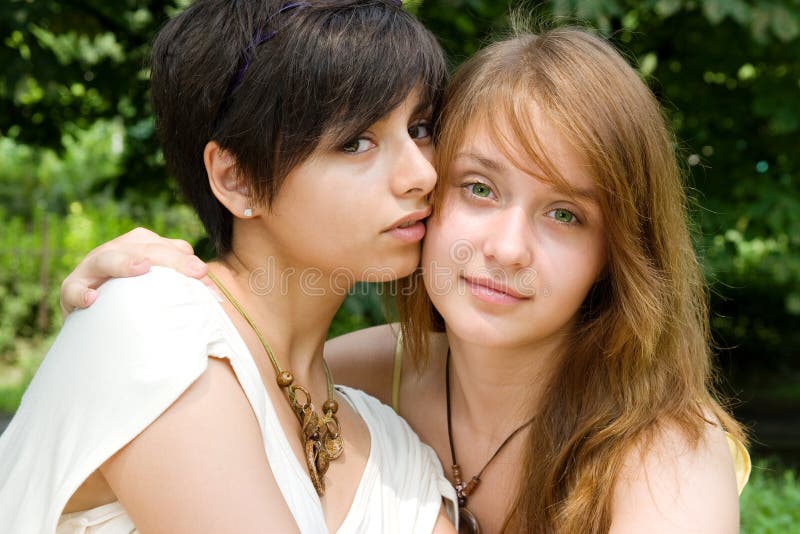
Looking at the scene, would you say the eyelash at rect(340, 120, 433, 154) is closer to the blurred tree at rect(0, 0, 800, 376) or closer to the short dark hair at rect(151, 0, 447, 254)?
the short dark hair at rect(151, 0, 447, 254)

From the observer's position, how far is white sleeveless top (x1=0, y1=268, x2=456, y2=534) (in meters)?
1.76

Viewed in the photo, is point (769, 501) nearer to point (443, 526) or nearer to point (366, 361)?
point (366, 361)

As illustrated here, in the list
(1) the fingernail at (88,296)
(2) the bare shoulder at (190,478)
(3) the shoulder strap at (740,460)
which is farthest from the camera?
(3) the shoulder strap at (740,460)

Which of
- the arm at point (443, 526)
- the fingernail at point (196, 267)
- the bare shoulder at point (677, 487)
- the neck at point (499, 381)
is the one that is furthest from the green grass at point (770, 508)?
the fingernail at point (196, 267)

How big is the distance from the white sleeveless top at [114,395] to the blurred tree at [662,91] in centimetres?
269

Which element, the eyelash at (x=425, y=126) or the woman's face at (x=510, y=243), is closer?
the woman's face at (x=510, y=243)

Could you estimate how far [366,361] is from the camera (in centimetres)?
307

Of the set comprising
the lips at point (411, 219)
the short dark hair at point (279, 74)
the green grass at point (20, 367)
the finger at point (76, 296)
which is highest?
→ the short dark hair at point (279, 74)

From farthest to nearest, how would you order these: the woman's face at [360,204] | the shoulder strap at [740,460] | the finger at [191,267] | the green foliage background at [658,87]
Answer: the green foliage background at [658,87], the shoulder strap at [740,460], the woman's face at [360,204], the finger at [191,267]

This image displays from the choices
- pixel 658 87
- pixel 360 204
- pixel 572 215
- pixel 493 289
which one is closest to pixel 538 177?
pixel 572 215

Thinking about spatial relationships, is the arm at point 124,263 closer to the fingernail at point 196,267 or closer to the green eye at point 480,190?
the fingernail at point 196,267

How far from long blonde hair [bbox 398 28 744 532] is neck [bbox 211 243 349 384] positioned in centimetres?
42

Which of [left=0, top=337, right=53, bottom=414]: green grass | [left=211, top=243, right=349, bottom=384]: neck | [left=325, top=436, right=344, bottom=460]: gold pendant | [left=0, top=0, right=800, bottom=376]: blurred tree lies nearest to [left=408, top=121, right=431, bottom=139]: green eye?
[left=211, top=243, right=349, bottom=384]: neck

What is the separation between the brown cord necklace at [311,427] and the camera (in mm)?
2232
